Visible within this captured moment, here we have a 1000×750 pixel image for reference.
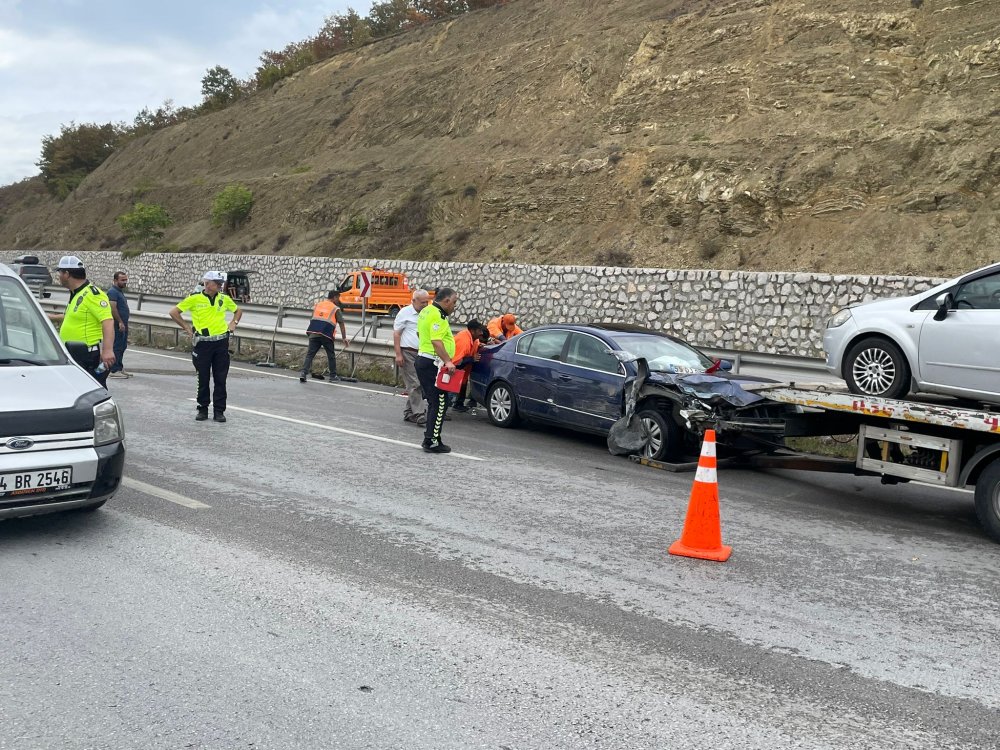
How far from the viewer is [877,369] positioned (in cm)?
873

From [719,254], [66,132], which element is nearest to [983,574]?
[719,254]

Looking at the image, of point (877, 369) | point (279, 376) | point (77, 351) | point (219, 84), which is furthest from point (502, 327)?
point (219, 84)

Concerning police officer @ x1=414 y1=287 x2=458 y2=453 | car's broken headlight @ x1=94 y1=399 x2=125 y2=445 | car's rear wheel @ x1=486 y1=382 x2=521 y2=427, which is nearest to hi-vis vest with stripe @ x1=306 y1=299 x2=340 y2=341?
car's rear wheel @ x1=486 y1=382 x2=521 y2=427

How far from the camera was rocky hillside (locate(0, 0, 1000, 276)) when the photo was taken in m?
26.2

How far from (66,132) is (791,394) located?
80.7 m

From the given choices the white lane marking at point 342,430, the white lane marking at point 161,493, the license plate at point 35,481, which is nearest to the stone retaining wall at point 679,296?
the white lane marking at point 342,430

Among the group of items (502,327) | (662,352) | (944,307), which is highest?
(944,307)

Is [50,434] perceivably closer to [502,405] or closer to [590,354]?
[590,354]

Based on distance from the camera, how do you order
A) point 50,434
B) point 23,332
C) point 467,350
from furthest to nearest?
point 467,350 < point 23,332 < point 50,434

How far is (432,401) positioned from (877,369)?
4572 mm

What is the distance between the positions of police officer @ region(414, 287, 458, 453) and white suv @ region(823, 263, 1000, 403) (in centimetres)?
397

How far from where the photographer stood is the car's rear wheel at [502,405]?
12750 mm

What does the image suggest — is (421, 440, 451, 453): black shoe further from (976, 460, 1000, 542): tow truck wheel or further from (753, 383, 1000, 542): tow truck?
(976, 460, 1000, 542): tow truck wheel

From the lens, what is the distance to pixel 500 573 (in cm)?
597
